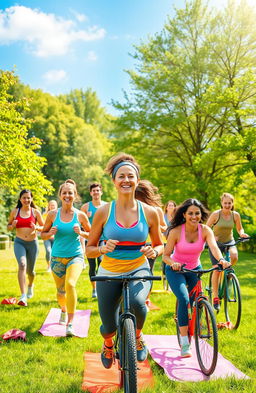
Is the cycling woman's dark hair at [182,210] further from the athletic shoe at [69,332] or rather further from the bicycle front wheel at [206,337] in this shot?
the athletic shoe at [69,332]

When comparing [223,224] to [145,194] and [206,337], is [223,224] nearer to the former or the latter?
[145,194]

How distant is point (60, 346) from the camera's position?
517 centimetres

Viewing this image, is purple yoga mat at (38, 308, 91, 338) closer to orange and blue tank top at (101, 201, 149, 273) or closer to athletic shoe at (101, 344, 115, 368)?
athletic shoe at (101, 344, 115, 368)

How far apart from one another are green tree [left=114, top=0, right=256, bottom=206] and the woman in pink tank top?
44.2ft

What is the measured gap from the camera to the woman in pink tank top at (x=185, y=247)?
4.70 m

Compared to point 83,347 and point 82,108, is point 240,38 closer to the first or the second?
point 83,347

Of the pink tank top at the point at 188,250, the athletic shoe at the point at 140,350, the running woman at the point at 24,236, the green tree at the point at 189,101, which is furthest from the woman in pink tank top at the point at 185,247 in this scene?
the green tree at the point at 189,101

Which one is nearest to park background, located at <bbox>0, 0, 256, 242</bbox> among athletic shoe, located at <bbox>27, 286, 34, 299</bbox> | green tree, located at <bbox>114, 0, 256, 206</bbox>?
green tree, located at <bbox>114, 0, 256, 206</bbox>

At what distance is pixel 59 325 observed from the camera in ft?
20.4

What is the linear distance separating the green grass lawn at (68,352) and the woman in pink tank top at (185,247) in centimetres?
75

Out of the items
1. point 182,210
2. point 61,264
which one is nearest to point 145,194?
point 182,210

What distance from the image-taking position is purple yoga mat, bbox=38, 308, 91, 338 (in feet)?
18.8

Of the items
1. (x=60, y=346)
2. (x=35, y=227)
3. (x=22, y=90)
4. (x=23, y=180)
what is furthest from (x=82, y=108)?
(x=60, y=346)

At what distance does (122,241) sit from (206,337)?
1640 millimetres
